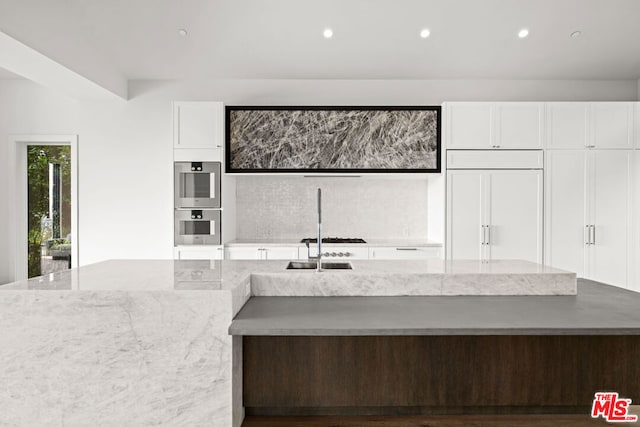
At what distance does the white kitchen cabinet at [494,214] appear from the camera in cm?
502

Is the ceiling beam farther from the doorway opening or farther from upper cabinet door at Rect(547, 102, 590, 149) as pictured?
upper cabinet door at Rect(547, 102, 590, 149)

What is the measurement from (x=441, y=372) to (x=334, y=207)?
3.46 meters

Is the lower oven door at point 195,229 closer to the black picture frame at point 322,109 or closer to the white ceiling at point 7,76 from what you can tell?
the black picture frame at point 322,109

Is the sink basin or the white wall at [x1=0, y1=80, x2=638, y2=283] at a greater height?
the white wall at [x1=0, y1=80, x2=638, y2=283]

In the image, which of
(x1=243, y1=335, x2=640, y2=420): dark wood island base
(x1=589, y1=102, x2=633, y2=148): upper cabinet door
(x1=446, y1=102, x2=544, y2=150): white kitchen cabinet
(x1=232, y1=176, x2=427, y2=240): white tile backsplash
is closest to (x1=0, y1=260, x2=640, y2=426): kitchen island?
(x1=243, y1=335, x2=640, y2=420): dark wood island base

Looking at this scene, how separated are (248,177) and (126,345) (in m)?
3.68

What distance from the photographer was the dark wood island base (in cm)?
252

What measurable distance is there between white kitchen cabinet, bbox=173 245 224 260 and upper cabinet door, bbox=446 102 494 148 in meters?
2.68

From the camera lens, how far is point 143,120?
18.5 ft

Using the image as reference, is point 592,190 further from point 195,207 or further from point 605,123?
point 195,207

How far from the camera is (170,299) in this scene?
2219 mm

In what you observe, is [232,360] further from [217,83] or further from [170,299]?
[217,83]

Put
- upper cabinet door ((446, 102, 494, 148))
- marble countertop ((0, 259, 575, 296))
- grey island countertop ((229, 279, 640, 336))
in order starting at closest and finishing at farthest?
grey island countertop ((229, 279, 640, 336)) → marble countertop ((0, 259, 575, 296)) → upper cabinet door ((446, 102, 494, 148))

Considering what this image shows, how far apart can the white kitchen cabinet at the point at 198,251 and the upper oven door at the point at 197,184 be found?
437 mm
